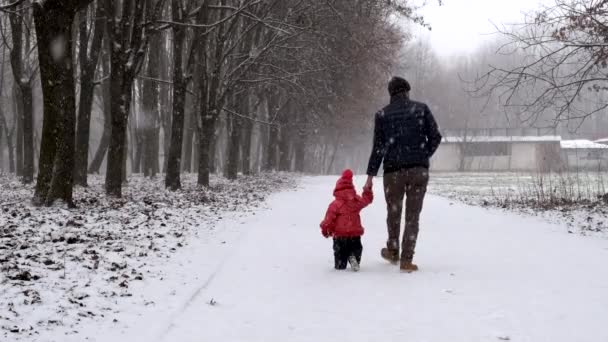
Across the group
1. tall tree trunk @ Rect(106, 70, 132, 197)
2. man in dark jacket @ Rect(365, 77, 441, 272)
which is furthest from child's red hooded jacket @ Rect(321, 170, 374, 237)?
tall tree trunk @ Rect(106, 70, 132, 197)

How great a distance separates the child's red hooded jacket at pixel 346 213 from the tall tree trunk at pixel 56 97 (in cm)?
627

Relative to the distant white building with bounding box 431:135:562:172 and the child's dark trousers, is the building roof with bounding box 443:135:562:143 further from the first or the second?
the child's dark trousers

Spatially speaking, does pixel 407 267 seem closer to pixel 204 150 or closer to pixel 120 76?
pixel 120 76

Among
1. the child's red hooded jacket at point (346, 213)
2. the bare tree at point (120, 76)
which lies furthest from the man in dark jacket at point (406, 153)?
the bare tree at point (120, 76)

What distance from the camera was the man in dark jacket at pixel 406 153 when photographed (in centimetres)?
681

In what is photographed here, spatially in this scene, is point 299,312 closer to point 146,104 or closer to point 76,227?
point 76,227

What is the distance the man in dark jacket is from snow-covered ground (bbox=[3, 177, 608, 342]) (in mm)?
592

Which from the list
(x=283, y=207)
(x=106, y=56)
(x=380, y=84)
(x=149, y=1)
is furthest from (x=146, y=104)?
(x=380, y=84)

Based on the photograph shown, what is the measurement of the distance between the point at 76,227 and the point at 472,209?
11336mm

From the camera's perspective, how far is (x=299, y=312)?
500 cm

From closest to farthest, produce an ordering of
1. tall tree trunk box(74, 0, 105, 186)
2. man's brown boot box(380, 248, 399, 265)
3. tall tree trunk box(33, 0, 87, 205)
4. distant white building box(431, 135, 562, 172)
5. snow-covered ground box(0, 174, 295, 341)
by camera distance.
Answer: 1. snow-covered ground box(0, 174, 295, 341)
2. man's brown boot box(380, 248, 399, 265)
3. tall tree trunk box(33, 0, 87, 205)
4. tall tree trunk box(74, 0, 105, 186)
5. distant white building box(431, 135, 562, 172)

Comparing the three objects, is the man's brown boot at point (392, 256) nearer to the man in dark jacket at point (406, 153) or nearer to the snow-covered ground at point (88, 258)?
the man in dark jacket at point (406, 153)

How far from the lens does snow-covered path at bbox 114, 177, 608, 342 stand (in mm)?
4359

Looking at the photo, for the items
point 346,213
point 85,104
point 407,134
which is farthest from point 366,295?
point 85,104
